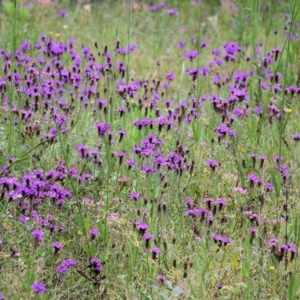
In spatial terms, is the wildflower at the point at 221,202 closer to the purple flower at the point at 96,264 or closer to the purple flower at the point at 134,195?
the purple flower at the point at 134,195

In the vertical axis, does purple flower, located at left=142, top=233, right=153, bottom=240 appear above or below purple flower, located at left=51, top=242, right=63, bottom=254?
above

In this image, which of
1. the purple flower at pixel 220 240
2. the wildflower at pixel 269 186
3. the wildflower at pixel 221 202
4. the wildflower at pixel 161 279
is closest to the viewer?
the wildflower at pixel 161 279

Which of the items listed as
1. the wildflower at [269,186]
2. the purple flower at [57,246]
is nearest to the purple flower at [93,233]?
the purple flower at [57,246]

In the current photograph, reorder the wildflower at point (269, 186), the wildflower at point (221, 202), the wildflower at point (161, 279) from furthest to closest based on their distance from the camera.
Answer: the wildflower at point (269, 186), the wildflower at point (221, 202), the wildflower at point (161, 279)

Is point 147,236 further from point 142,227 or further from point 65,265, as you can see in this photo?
point 65,265

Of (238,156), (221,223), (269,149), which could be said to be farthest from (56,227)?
(269,149)

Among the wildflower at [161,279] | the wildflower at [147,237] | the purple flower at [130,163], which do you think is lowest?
the wildflower at [161,279]

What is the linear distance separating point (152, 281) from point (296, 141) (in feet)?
4.18

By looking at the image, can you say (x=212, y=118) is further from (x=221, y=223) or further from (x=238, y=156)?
(x=221, y=223)

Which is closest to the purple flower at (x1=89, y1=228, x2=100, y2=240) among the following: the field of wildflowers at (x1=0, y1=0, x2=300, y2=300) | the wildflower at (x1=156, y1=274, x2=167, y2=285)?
the field of wildflowers at (x1=0, y1=0, x2=300, y2=300)

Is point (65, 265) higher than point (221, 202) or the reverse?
the reverse

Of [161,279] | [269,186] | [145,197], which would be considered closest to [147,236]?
[161,279]

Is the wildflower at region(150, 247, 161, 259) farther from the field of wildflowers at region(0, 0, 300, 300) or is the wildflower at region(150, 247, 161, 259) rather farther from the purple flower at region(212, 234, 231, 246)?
the purple flower at region(212, 234, 231, 246)

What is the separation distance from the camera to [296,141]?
329 centimetres
